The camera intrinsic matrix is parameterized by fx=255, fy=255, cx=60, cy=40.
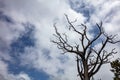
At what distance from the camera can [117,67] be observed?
1543 inches

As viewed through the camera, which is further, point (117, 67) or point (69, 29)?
point (117, 67)

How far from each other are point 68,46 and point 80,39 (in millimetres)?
1241

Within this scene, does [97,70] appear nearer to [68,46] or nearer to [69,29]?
[68,46]

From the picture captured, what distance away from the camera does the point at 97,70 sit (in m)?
20.6

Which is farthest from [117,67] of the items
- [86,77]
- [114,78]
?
[86,77]

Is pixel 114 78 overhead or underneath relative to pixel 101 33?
overhead

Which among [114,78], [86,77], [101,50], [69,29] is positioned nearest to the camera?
[86,77]

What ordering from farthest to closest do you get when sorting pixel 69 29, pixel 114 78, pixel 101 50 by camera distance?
pixel 114 78
pixel 69 29
pixel 101 50

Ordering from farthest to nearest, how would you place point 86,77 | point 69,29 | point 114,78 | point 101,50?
1. point 114,78
2. point 69,29
3. point 101,50
4. point 86,77

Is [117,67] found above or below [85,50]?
above

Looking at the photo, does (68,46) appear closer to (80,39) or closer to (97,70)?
(80,39)

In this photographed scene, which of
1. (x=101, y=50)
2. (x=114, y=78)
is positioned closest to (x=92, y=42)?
(x=101, y=50)

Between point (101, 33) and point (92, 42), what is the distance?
1556 mm

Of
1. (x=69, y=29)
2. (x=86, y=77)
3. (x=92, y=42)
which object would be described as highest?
(x=69, y=29)
